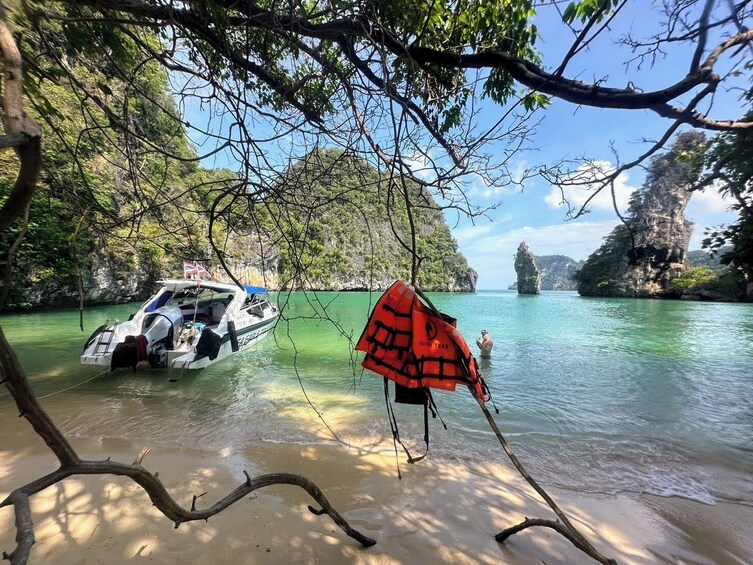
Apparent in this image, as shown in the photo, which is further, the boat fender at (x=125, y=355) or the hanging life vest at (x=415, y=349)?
the boat fender at (x=125, y=355)

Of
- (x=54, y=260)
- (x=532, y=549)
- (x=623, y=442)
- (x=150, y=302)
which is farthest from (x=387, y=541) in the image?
(x=54, y=260)

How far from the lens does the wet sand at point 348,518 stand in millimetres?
2551

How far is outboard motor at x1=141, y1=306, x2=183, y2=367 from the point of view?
7.30 meters

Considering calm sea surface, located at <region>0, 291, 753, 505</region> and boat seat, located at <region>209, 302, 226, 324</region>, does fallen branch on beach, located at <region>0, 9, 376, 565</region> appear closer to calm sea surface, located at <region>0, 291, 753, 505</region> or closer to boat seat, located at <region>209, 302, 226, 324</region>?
calm sea surface, located at <region>0, 291, 753, 505</region>

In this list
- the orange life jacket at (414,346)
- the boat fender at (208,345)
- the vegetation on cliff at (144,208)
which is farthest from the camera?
the boat fender at (208,345)

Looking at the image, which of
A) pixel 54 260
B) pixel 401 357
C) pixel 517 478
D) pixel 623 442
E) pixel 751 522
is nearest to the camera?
pixel 401 357

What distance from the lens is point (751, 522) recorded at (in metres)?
3.33

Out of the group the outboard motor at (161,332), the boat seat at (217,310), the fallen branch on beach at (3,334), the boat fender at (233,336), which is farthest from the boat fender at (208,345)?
the fallen branch on beach at (3,334)

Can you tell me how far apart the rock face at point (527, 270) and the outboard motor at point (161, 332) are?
8738 cm

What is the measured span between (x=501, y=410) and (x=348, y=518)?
435 cm

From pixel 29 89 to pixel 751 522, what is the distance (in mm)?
7069

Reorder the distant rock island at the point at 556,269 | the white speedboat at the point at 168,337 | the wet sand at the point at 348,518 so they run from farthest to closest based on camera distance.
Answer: the distant rock island at the point at 556,269, the white speedboat at the point at 168,337, the wet sand at the point at 348,518

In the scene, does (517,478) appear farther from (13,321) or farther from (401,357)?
(13,321)

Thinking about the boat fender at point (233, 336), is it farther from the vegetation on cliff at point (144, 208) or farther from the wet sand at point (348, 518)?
the wet sand at point (348, 518)
